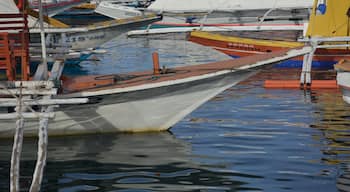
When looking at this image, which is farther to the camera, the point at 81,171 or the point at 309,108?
the point at 309,108

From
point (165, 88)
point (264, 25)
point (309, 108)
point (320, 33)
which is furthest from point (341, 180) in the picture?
point (264, 25)

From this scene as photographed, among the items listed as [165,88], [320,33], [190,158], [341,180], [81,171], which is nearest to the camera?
[341,180]

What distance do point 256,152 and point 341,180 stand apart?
1.98m

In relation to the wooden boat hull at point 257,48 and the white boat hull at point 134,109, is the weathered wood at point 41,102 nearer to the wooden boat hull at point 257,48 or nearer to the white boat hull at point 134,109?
the white boat hull at point 134,109

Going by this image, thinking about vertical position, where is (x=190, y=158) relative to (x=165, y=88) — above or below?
below

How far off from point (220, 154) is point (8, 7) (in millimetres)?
4727

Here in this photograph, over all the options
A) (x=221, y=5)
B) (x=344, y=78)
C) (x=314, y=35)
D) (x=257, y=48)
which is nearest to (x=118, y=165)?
(x=344, y=78)

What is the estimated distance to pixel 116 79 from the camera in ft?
40.7

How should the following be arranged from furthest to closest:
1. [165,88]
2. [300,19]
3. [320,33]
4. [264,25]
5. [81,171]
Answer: [300,19] → [264,25] → [320,33] → [165,88] → [81,171]

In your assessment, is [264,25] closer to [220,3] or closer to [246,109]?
[220,3]

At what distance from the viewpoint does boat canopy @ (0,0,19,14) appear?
40.1 ft

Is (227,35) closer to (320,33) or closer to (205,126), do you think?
(320,33)

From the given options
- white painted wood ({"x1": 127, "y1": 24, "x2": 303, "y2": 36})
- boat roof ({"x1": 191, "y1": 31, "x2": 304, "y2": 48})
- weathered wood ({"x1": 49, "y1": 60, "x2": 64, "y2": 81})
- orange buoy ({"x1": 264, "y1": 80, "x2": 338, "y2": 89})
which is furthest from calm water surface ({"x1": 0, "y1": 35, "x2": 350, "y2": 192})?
white painted wood ({"x1": 127, "y1": 24, "x2": 303, "y2": 36})

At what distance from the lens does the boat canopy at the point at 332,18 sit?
20766 mm
